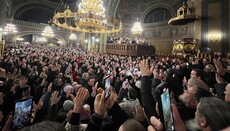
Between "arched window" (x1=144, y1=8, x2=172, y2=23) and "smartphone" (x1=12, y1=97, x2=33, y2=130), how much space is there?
936 inches

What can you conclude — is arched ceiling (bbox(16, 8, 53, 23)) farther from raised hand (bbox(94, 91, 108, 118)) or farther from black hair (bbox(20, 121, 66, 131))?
black hair (bbox(20, 121, 66, 131))

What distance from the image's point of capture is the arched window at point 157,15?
23.9 m

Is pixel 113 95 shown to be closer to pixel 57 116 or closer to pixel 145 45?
pixel 57 116

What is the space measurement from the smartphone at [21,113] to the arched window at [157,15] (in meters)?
23.8

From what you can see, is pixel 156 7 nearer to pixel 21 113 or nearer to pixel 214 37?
pixel 214 37

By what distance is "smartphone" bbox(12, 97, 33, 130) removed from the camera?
2076 millimetres

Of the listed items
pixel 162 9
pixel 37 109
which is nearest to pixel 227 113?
pixel 37 109

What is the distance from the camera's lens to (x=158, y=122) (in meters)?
1.52

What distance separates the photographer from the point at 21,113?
2164 millimetres

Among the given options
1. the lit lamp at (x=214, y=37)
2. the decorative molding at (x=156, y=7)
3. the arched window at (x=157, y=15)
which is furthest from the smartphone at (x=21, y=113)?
the arched window at (x=157, y=15)

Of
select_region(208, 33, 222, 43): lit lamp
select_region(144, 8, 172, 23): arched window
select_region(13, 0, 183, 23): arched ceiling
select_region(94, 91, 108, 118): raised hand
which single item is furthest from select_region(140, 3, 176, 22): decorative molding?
select_region(94, 91, 108, 118): raised hand

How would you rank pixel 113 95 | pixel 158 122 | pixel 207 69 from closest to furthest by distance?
1. pixel 158 122
2. pixel 113 95
3. pixel 207 69

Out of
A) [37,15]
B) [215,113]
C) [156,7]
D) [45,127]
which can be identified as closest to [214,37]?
[156,7]

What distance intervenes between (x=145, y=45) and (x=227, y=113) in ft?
50.9
